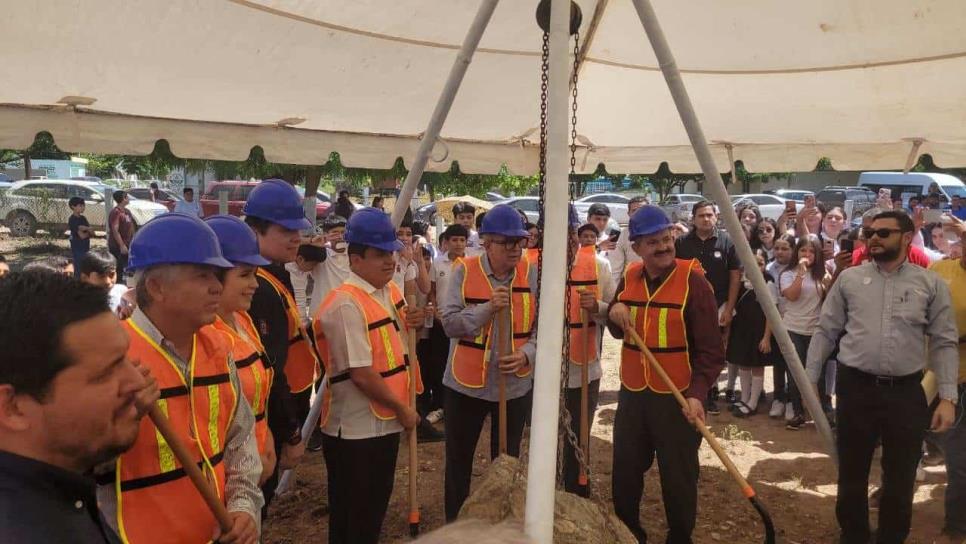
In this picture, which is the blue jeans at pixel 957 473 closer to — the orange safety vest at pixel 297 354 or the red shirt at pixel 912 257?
the red shirt at pixel 912 257

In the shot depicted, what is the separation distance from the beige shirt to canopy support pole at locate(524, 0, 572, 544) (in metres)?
1.05

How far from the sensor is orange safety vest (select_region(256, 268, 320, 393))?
304 centimetres

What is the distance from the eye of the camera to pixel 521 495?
2.29 m

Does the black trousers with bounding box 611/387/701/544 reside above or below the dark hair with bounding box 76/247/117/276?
below

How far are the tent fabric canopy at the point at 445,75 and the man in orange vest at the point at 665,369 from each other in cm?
140

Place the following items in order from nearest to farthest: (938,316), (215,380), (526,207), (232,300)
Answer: (215,380) → (232,300) → (938,316) → (526,207)

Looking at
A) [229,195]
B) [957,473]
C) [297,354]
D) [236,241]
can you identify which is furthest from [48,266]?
[229,195]

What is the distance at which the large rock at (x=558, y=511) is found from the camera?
216cm

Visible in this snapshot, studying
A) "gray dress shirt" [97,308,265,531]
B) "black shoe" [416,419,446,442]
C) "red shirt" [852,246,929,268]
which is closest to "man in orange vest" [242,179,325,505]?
"gray dress shirt" [97,308,265,531]

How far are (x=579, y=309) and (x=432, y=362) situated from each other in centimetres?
233

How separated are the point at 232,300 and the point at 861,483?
3.47 meters

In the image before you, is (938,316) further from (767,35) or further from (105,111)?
(105,111)

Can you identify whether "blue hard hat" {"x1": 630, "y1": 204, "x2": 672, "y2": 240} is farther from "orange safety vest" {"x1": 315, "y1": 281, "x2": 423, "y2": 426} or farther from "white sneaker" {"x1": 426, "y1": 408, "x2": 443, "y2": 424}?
"white sneaker" {"x1": 426, "y1": 408, "x2": 443, "y2": 424}

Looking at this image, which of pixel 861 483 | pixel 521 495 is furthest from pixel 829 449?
pixel 521 495
